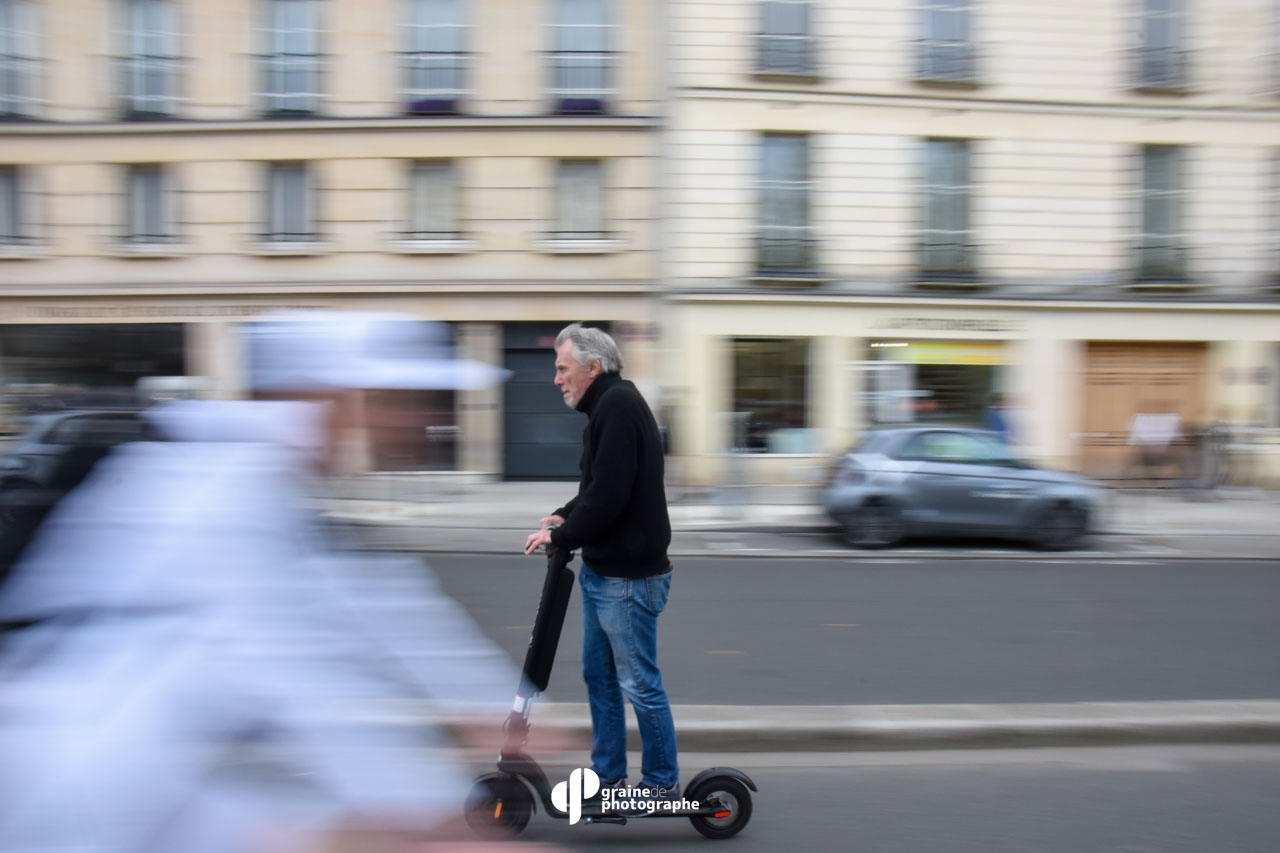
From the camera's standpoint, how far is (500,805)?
3.61 meters

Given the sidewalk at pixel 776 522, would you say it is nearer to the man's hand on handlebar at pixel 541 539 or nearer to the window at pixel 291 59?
the man's hand on handlebar at pixel 541 539

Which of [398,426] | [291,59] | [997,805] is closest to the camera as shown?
[398,426]

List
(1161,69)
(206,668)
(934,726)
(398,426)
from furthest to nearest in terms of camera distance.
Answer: (1161,69) < (934,726) < (398,426) < (206,668)

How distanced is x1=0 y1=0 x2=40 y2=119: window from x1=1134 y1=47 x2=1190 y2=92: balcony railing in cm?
2018

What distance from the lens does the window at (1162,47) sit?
19.4 metres

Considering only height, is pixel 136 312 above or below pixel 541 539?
above

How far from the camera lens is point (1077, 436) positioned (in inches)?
771

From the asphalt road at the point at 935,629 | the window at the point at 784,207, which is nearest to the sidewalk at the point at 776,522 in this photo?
the asphalt road at the point at 935,629

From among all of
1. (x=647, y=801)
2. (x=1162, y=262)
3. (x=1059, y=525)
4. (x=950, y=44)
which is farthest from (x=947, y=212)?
(x=647, y=801)

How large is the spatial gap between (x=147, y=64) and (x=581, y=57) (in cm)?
795

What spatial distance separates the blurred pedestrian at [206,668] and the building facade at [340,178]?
16.2m

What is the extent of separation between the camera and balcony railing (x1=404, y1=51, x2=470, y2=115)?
18844 millimetres

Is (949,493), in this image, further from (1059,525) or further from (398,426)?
(398,426)

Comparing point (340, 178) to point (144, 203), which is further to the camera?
point (144, 203)
